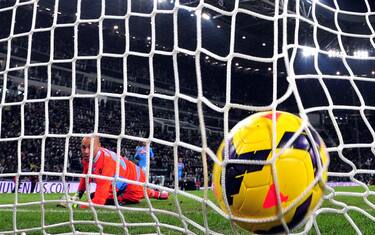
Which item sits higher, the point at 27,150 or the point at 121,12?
the point at 121,12

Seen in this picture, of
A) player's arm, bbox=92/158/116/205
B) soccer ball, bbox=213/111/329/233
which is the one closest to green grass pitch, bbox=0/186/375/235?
player's arm, bbox=92/158/116/205

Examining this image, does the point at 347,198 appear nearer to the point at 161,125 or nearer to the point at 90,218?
the point at 90,218

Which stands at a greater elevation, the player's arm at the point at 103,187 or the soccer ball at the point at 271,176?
the soccer ball at the point at 271,176

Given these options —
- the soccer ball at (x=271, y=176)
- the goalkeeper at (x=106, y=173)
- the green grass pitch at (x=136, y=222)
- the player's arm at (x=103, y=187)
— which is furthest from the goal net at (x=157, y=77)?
the soccer ball at (x=271, y=176)

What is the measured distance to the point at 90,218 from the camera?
3900 millimetres

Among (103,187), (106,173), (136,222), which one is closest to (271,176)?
Answer: (136,222)

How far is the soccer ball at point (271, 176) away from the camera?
1.48m

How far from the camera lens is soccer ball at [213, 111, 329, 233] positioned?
58.1 inches

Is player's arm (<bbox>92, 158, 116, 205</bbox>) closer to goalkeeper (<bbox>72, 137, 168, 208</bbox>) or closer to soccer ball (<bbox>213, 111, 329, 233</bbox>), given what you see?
goalkeeper (<bbox>72, 137, 168, 208</bbox>)

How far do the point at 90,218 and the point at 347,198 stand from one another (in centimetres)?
334

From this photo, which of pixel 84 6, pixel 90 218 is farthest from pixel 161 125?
pixel 90 218

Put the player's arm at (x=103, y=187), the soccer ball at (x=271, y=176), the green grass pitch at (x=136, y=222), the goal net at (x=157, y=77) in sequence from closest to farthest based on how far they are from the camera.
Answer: the soccer ball at (x=271, y=176) → the green grass pitch at (x=136, y=222) → the player's arm at (x=103, y=187) → the goal net at (x=157, y=77)

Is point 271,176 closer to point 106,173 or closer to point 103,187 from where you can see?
point 106,173

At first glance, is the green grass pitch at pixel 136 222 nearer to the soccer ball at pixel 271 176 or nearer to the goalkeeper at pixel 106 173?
the goalkeeper at pixel 106 173
